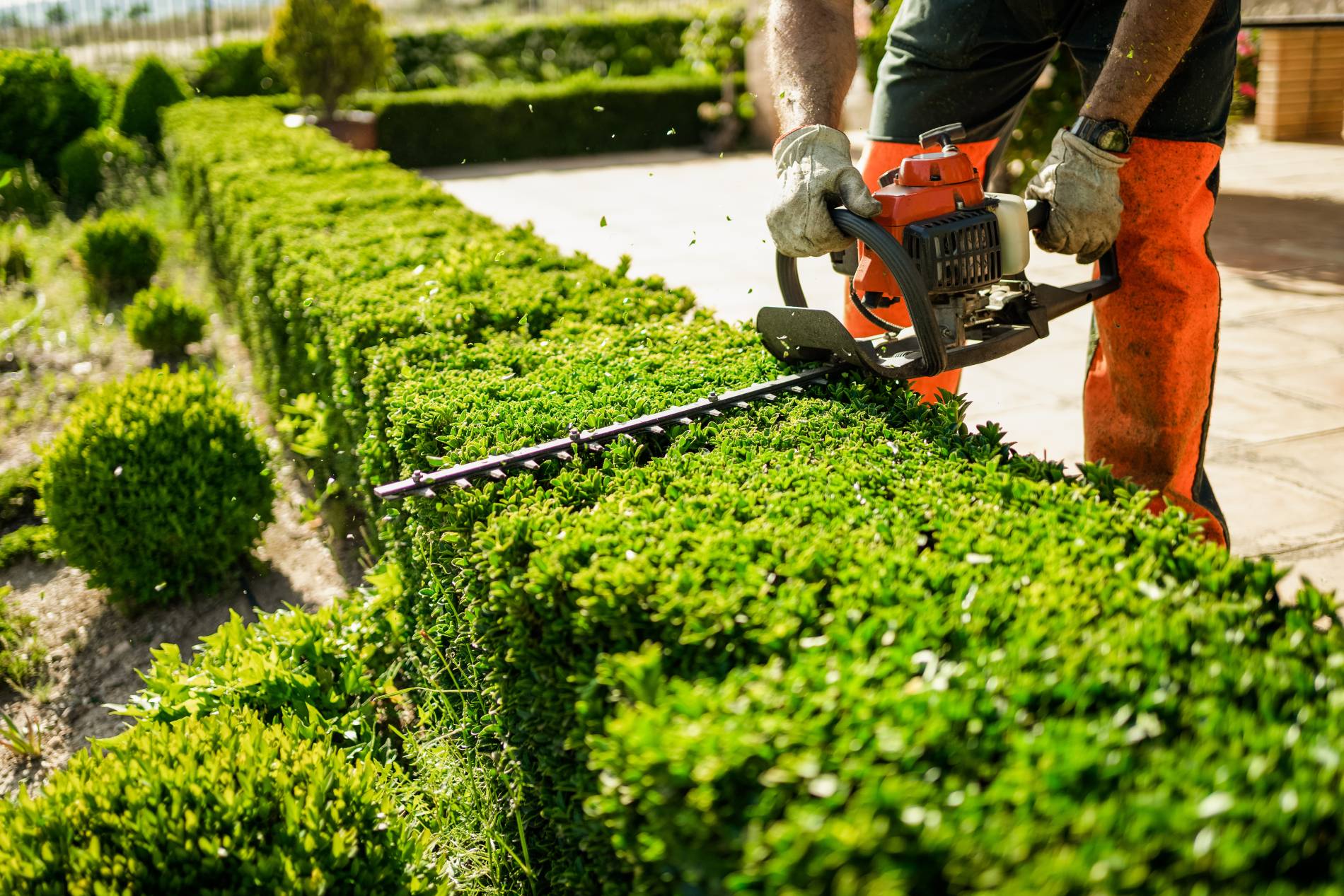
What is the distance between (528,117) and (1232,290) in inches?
425

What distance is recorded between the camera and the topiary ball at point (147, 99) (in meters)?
12.1

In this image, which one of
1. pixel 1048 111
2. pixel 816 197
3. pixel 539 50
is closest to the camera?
pixel 816 197

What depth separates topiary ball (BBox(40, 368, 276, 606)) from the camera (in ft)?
11.6

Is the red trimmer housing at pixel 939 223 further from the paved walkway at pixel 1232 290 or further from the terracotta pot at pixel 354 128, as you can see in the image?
the terracotta pot at pixel 354 128

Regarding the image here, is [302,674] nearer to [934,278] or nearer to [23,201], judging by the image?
[934,278]

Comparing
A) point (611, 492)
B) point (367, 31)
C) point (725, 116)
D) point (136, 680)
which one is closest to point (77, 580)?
point (136, 680)

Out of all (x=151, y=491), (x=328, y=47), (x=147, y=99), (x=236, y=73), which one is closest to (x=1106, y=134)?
(x=151, y=491)

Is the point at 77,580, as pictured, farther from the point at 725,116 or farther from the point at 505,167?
the point at 725,116

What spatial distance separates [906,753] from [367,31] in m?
13.1

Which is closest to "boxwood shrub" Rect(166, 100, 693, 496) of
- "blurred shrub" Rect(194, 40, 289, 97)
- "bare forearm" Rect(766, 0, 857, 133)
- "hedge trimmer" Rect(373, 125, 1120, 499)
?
"bare forearm" Rect(766, 0, 857, 133)

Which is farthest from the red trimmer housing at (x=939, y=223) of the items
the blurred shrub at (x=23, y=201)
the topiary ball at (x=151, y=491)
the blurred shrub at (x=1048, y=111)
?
the blurred shrub at (x=23, y=201)

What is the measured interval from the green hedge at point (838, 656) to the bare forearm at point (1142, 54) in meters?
0.88

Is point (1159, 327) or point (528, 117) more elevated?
point (528, 117)

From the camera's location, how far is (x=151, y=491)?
3.56 m
